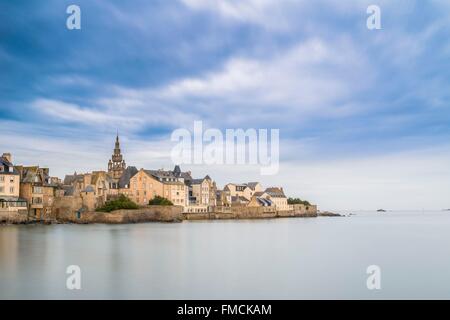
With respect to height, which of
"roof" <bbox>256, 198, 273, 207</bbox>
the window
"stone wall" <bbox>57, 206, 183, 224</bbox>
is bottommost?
"stone wall" <bbox>57, 206, 183, 224</bbox>

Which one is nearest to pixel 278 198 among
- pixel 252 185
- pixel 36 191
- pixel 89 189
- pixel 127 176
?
pixel 252 185

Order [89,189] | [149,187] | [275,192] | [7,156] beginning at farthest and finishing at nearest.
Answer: [275,192], [149,187], [89,189], [7,156]

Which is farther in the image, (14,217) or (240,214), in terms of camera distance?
(240,214)

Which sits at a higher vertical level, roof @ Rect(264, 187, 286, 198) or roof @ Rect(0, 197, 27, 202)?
roof @ Rect(264, 187, 286, 198)

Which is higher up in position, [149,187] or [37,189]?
[149,187]

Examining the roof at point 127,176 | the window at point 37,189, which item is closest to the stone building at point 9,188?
the window at point 37,189

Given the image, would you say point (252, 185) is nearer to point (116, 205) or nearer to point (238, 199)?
point (238, 199)

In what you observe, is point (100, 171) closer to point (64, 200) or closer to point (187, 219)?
point (64, 200)

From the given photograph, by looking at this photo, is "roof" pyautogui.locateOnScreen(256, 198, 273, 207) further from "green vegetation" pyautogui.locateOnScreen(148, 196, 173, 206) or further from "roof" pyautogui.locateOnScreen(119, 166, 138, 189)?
"green vegetation" pyautogui.locateOnScreen(148, 196, 173, 206)

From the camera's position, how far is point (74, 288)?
17.4 meters
